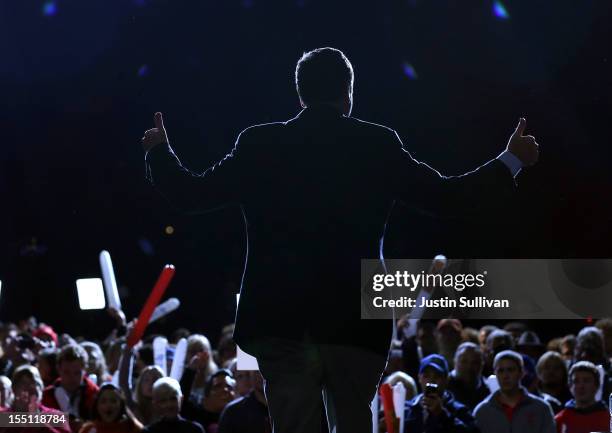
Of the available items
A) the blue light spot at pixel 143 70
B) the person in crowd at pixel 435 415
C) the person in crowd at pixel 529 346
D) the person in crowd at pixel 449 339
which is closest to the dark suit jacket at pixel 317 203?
the person in crowd at pixel 435 415

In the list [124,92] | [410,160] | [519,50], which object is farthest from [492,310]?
[410,160]

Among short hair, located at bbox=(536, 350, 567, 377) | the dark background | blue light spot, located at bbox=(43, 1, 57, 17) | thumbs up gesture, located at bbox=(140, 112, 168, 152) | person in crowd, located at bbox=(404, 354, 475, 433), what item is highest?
blue light spot, located at bbox=(43, 1, 57, 17)

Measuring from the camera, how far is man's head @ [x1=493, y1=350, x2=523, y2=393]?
5543mm

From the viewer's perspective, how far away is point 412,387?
237 inches

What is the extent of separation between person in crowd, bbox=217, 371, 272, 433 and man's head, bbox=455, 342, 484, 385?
130 cm

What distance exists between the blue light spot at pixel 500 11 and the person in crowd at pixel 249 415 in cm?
704

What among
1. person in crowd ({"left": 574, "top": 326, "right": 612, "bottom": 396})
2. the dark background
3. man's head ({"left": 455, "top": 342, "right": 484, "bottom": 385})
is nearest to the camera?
man's head ({"left": 455, "top": 342, "right": 484, "bottom": 385})

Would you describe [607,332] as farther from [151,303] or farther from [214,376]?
[151,303]

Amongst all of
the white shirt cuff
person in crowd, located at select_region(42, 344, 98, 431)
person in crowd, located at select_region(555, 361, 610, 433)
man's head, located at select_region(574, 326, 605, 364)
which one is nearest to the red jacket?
person in crowd, located at select_region(42, 344, 98, 431)

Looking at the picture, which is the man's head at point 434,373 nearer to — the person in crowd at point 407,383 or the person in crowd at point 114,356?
the person in crowd at point 407,383

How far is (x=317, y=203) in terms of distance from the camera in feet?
8.47

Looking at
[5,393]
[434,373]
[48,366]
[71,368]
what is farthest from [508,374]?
[48,366]

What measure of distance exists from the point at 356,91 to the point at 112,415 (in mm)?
6793

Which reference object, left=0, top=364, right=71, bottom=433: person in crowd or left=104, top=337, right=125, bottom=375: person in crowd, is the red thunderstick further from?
left=104, top=337, right=125, bottom=375: person in crowd
